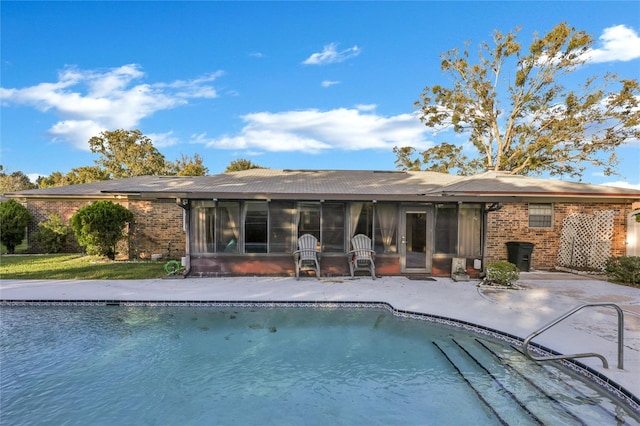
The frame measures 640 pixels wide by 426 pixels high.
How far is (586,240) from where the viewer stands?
1016 cm

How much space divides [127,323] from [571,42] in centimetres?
2343

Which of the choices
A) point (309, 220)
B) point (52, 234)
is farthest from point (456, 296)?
point (52, 234)

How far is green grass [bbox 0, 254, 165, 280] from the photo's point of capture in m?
8.59

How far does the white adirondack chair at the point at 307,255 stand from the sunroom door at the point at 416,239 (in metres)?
2.33

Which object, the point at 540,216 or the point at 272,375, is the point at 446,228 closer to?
the point at 540,216

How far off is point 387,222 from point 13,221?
13712mm

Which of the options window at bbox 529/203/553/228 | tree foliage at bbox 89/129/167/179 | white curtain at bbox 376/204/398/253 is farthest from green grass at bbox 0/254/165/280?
tree foliage at bbox 89/129/167/179

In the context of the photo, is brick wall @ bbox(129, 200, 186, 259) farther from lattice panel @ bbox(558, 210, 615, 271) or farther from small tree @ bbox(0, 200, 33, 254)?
lattice panel @ bbox(558, 210, 615, 271)

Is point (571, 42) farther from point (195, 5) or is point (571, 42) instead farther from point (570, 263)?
point (195, 5)

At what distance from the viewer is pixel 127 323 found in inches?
223

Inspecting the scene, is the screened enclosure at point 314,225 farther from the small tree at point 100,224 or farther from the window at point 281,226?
the small tree at point 100,224

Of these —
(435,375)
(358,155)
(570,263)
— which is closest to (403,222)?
(435,375)

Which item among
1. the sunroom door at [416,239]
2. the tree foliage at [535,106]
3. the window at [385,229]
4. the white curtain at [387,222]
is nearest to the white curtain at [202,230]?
the window at [385,229]

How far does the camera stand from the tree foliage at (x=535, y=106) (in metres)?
17.7
